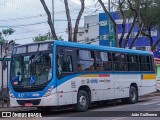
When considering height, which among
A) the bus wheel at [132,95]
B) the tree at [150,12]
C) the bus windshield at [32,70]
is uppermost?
the tree at [150,12]

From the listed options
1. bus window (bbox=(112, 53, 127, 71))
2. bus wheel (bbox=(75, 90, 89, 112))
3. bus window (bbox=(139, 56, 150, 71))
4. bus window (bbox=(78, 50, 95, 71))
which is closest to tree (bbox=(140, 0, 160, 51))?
bus window (bbox=(139, 56, 150, 71))

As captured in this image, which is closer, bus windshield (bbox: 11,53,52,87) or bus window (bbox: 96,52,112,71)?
bus windshield (bbox: 11,53,52,87)

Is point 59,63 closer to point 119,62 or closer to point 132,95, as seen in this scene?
point 119,62

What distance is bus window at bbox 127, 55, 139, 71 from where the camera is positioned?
2106cm

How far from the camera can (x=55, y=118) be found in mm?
14570

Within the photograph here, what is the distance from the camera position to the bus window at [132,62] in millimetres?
21062

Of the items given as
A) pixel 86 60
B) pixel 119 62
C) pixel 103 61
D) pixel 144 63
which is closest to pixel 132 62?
pixel 119 62

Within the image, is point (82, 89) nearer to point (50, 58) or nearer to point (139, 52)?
point (50, 58)

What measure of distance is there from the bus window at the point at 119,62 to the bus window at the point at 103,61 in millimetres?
508

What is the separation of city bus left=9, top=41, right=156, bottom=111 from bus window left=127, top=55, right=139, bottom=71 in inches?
50.2

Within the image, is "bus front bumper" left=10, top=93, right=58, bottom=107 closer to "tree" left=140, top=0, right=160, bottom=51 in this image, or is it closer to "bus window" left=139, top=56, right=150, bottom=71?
"bus window" left=139, top=56, right=150, bottom=71

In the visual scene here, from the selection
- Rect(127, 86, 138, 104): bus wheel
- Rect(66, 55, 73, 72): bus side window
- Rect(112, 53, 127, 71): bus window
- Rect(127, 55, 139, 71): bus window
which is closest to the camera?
Rect(66, 55, 73, 72): bus side window

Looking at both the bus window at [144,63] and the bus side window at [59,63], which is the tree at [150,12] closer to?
the bus window at [144,63]

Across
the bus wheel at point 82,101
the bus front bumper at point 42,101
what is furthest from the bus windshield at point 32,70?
the bus wheel at point 82,101
